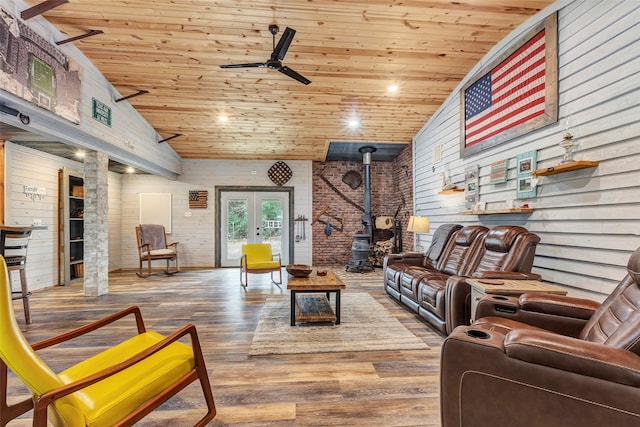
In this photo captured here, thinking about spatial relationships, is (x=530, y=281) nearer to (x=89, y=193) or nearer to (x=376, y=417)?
(x=376, y=417)

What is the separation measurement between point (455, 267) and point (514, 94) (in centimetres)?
221

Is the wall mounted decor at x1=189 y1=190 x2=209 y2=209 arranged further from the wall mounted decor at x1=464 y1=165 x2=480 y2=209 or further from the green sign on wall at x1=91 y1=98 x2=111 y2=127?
the wall mounted decor at x1=464 y1=165 x2=480 y2=209

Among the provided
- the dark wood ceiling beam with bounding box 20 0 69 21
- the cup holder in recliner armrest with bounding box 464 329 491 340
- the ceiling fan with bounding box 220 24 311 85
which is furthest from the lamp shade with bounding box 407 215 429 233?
the dark wood ceiling beam with bounding box 20 0 69 21

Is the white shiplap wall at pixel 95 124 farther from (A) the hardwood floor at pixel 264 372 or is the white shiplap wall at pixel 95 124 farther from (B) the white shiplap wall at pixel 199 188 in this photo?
(A) the hardwood floor at pixel 264 372

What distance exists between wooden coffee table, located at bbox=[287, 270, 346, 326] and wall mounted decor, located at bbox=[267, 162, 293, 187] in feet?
12.7

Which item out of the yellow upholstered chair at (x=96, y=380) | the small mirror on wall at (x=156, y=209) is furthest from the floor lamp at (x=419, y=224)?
the small mirror on wall at (x=156, y=209)

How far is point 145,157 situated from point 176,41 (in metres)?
2.60

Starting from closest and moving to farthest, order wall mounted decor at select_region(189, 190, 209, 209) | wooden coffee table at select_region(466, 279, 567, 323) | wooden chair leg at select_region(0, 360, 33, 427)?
wooden chair leg at select_region(0, 360, 33, 427) → wooden coffee table at select_region(466, 279, 567, 323) → wall mounted decor at select_region(189, 190, 209, 209)

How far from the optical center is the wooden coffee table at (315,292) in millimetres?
3092

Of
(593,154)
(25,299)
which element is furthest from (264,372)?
(593,154)

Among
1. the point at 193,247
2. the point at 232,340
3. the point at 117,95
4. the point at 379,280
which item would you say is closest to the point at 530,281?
the point at 232,340

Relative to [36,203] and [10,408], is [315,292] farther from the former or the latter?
[36,203]

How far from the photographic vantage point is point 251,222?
7.21 m

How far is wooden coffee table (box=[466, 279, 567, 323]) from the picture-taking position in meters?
2.15
